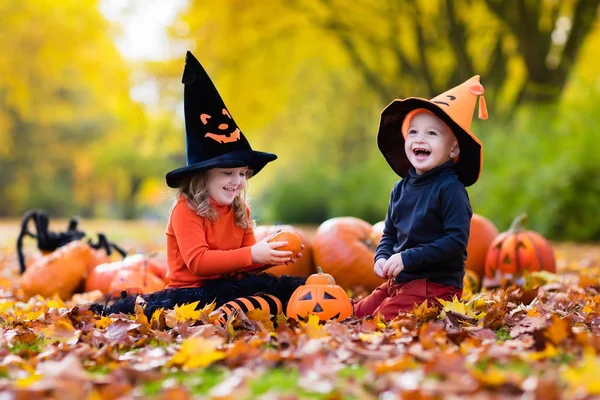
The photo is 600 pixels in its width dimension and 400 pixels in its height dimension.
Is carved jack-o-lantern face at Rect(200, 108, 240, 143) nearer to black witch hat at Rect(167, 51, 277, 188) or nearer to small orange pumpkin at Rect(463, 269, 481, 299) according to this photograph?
black witch hat at Rect(167, 51, 277, 188)

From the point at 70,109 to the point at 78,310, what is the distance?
1052 inches

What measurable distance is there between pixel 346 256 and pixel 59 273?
2259mm

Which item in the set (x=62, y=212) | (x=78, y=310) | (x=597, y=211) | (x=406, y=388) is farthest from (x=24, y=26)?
(x=406, y=388)

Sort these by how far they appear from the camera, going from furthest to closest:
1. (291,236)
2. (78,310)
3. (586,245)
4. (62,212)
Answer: (62,212)
(586,245)
(291,236)
(78,310)

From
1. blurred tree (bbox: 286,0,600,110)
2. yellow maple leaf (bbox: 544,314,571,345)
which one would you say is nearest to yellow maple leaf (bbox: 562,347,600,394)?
yellow maple leaf (bbox: 544,314,571,345)

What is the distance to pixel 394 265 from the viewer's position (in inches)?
145

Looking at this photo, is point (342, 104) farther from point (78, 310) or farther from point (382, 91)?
point (78, 310)

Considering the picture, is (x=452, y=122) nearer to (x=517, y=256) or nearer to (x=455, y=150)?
(x=455, y=150)

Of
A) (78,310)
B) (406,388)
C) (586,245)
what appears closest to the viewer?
(406,388)

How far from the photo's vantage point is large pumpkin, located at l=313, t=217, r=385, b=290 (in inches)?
213

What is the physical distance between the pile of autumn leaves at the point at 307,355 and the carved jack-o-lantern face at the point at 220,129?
1.05 m

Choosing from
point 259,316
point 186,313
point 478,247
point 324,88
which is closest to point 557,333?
point 259,316

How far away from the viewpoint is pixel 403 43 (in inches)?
701

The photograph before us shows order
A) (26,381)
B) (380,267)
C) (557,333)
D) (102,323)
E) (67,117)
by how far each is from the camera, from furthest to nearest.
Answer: (67,117)
(380,267)
(102,323)
(557,333)
(26,381)
